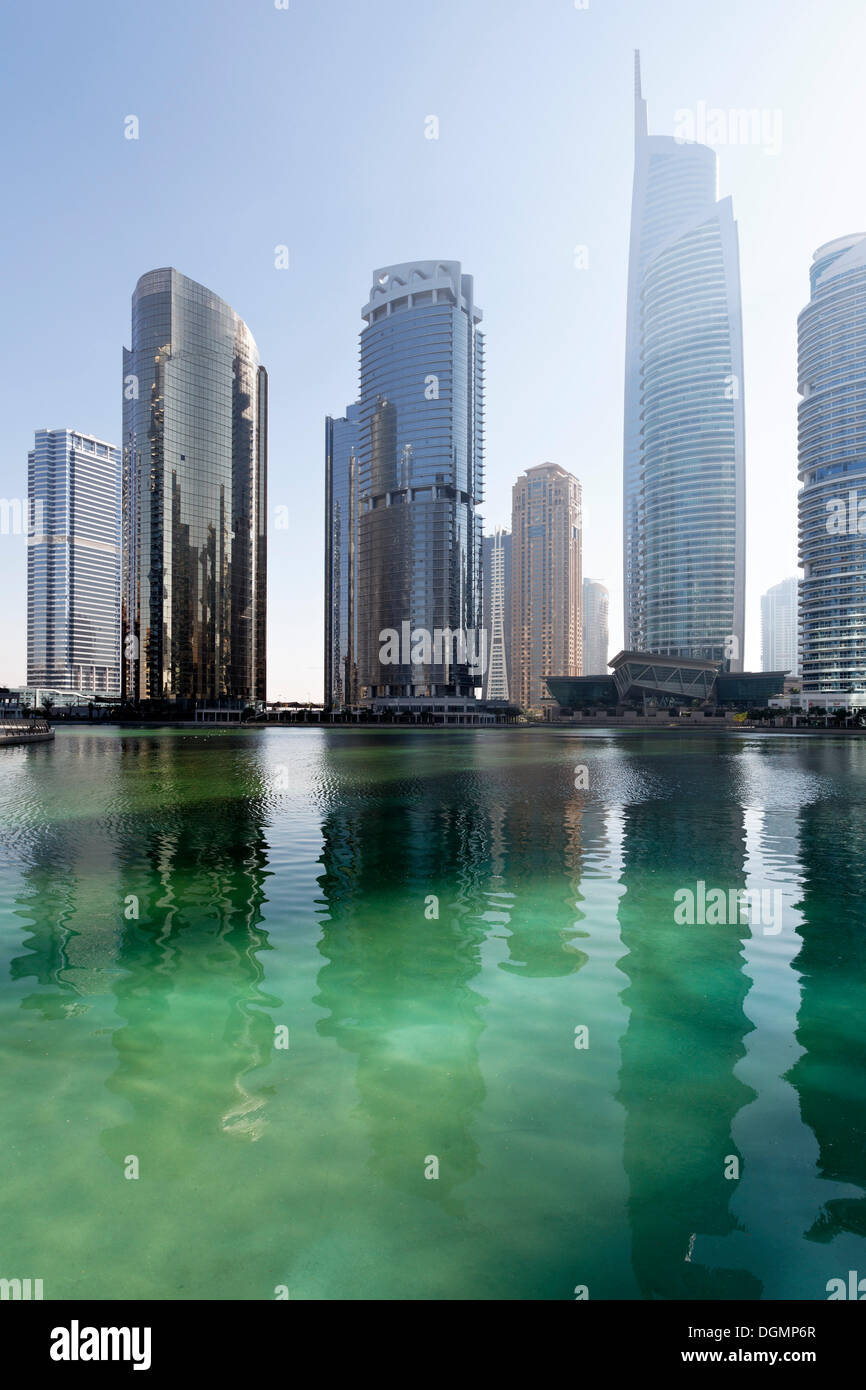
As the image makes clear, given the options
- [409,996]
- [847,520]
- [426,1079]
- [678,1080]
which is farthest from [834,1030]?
[847,520]

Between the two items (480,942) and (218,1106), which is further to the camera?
(480,942)

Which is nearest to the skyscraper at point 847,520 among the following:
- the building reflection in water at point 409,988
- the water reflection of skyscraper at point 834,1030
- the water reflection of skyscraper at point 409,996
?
the water reflection of skyscraper at point 834,1030

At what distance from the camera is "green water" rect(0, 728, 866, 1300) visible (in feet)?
19.3

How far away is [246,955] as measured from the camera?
1321cm

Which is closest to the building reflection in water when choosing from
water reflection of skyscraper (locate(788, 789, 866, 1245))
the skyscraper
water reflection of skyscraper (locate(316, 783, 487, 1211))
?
water reflection of skyscraper (locate(316, 783, 487, 1211))

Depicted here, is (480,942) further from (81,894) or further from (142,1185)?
(81,894)

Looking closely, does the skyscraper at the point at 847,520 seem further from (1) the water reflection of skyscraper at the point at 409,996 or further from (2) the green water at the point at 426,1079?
(1) the water reflection of skyscraper at the point at 409,996

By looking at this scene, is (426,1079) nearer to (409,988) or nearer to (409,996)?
(409,996)

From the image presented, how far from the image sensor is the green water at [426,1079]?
5895 millimetres

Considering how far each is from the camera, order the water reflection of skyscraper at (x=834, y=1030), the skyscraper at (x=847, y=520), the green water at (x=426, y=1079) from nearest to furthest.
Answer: the green water at (x=426, y=1079)
the water reflection of skyscraper at (x=834, y=1030)
the skyscraper at (x=847, y=520)

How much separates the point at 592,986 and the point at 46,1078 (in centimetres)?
795

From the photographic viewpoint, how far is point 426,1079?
8.68m

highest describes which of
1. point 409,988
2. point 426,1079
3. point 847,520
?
point 847,520
